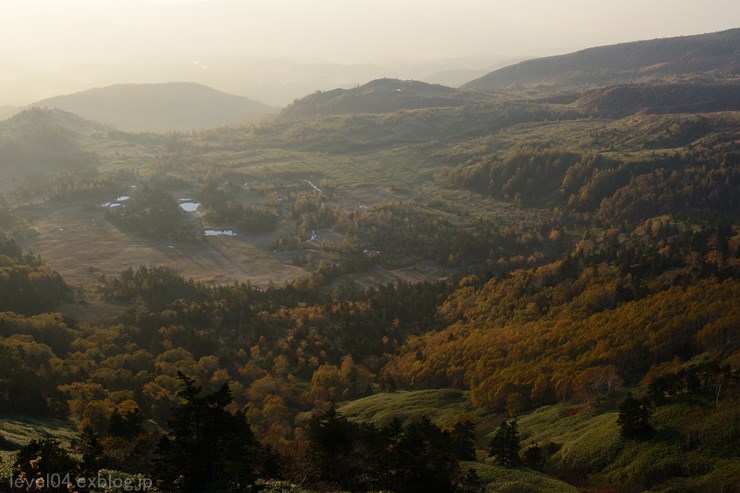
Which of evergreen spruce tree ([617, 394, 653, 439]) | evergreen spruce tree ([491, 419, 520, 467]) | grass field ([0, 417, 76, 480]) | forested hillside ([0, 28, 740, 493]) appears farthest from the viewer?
evergreen spruce tree ([617, 394, 653, 439])

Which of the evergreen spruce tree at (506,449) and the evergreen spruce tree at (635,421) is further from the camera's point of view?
the evergreen spruce tree at (635,421)

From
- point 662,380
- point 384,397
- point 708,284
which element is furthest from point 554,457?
point 708,284

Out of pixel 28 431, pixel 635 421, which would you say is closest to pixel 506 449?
pixel 635 421

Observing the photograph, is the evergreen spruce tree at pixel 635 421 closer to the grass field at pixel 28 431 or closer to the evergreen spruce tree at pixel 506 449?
the evergreen spruce tree at pixel 506 449

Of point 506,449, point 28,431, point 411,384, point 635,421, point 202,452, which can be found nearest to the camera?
point 202,452

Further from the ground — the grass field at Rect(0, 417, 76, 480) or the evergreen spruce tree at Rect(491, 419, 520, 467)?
the grass field at Rect(0, 417, 76, 480)

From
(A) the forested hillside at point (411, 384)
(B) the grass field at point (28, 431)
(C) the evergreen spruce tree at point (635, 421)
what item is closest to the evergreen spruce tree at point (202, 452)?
(A) the forested hillside at point (411, 384)

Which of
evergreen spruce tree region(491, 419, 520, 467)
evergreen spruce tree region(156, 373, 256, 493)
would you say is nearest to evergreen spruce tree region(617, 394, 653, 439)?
evergreen spruce tree region(491, 419, 520, 467)

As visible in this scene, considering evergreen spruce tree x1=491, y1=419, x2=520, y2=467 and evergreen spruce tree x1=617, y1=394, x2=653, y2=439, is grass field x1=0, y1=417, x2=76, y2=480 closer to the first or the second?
evergreen spruce tree x1=491, y1=419, x2=520, y2=467

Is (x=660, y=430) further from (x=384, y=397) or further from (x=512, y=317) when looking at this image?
(x=512, y=317)

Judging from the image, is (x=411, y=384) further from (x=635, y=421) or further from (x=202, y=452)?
(x=202, y=452)

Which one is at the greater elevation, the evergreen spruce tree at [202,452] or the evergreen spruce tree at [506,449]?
the evergreen spruce tree at [202,452]
